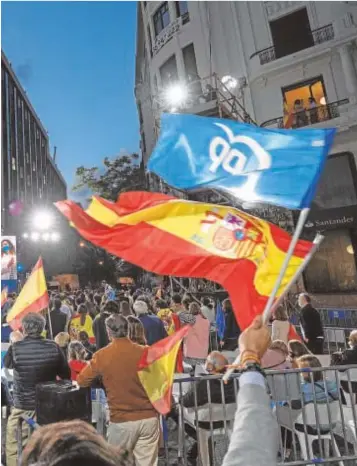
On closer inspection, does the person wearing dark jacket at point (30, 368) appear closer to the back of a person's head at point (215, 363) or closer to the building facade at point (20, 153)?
the back of a person's head at point (215, 363)

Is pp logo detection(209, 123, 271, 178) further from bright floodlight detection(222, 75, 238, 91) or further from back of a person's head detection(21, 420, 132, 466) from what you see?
bright floodlight detection(222, 75, 238, 91)

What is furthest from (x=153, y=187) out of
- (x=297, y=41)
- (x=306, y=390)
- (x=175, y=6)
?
(x=306, y=390)

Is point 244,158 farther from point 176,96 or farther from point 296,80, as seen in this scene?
point 296,80

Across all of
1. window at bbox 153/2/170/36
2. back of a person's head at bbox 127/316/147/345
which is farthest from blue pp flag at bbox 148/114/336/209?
window at bbox 153/2/170/36

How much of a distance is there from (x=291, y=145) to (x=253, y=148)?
329mm

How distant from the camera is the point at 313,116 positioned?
1886 centimetres

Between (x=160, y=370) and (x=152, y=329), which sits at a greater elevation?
(x=152, y=329)

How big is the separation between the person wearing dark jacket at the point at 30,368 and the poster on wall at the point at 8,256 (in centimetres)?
813

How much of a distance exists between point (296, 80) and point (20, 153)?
166 feet

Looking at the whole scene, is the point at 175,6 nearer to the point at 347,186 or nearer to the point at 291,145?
the point at 347,186

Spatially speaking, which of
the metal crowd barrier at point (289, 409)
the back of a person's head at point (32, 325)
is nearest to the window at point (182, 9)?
the back of a person's head at point (32, 325)

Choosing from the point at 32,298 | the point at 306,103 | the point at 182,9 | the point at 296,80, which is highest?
the point at 182,9

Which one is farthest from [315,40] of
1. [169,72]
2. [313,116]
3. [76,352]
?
[76,352]

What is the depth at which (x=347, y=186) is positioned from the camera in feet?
58.9
